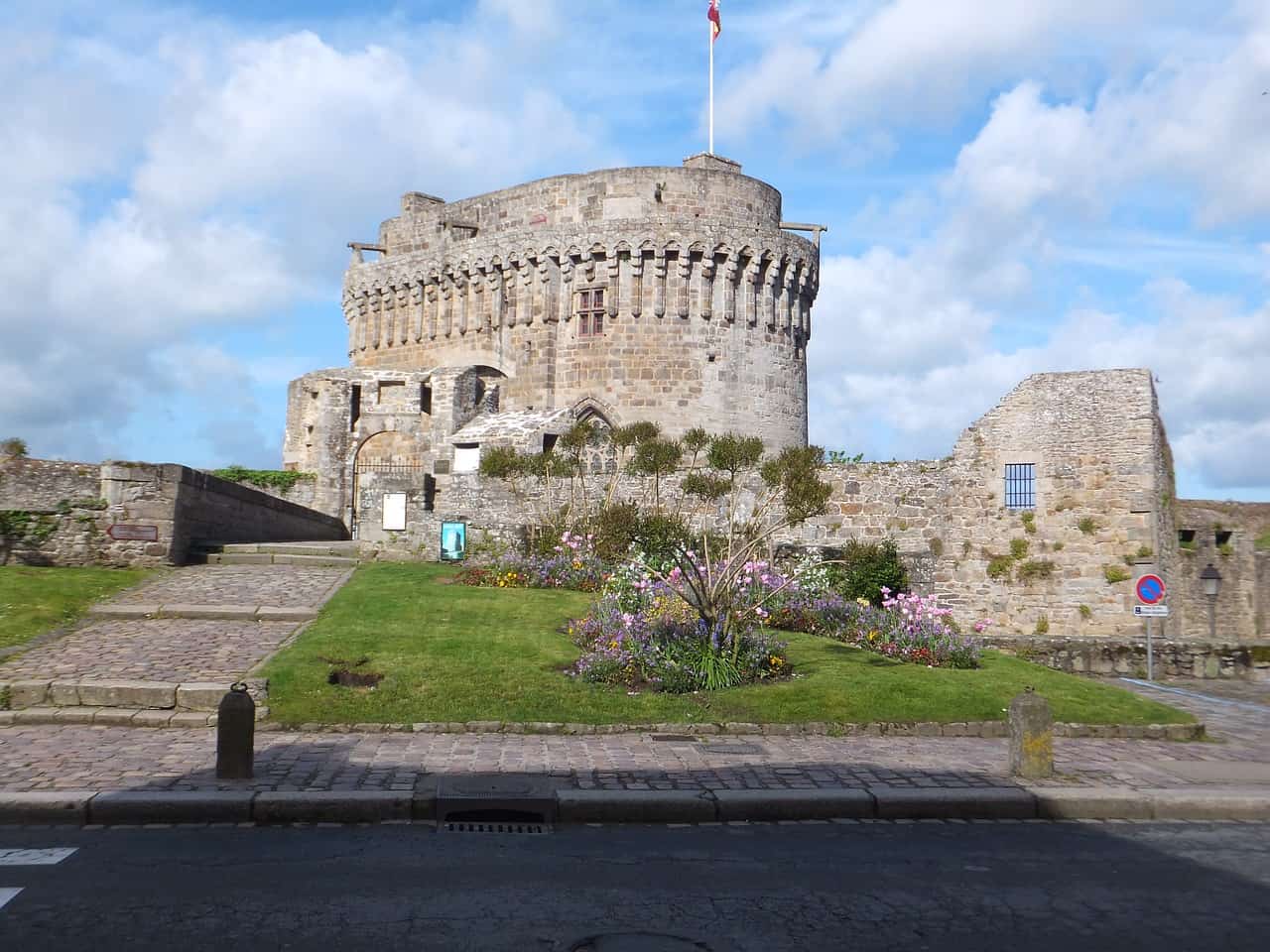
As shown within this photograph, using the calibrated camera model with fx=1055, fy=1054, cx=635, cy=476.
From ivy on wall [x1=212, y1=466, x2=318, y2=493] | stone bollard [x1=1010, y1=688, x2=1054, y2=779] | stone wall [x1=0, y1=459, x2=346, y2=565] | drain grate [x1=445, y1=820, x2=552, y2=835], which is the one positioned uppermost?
ivy on wall [x1=212, y1=466, x2=318, y2=493]

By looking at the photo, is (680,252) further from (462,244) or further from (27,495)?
(27,495)

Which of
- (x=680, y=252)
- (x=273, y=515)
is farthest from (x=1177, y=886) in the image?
(x=680, y=252)

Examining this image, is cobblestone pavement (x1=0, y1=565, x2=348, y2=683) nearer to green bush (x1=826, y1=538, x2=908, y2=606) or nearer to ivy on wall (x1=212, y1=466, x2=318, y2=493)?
green bush (x1=826, y1=538, x2=908, y2=606)

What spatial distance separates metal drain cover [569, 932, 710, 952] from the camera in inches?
186

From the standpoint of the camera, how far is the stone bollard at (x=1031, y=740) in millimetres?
8539

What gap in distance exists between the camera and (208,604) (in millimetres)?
14953

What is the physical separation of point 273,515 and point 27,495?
770cm

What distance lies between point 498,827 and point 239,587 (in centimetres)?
1094

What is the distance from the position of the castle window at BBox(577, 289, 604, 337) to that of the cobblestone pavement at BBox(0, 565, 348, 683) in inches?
738

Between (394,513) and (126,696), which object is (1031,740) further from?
(394,513)

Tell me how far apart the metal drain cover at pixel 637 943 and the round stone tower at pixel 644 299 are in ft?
96.4

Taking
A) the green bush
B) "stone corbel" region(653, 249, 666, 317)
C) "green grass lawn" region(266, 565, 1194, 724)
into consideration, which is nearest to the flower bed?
"green grass lawn" region(266, 565, 1194, 724)

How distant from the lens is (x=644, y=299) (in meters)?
34.8

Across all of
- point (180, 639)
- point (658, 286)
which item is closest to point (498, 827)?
point (180, 639)
